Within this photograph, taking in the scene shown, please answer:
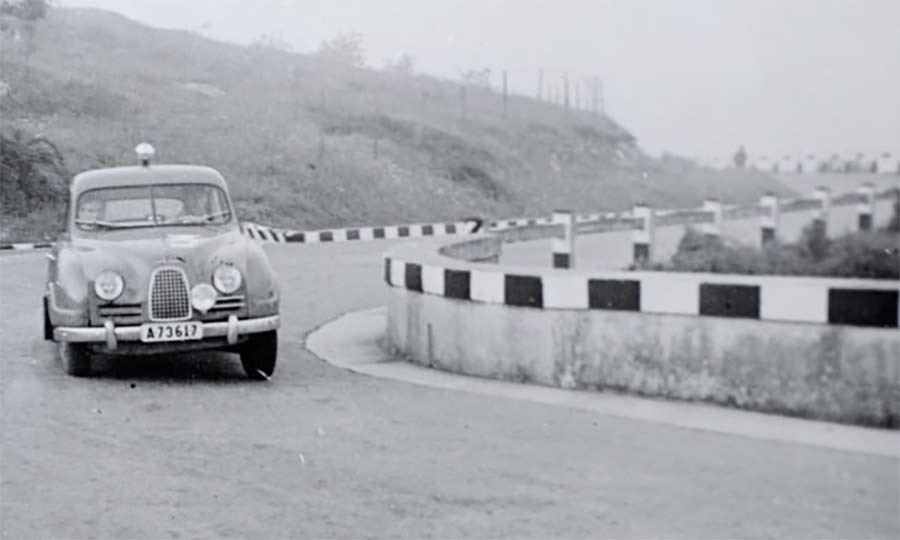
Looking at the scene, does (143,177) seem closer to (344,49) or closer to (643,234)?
(344,49)

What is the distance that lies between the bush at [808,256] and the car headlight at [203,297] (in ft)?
9.18

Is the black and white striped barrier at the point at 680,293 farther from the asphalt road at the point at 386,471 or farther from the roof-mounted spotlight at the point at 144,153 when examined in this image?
the roof-mounted spotlight at the point at 144,153

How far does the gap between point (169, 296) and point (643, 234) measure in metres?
4.42

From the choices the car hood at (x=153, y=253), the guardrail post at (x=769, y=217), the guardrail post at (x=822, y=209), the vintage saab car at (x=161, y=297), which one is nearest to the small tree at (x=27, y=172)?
the car hood at (x=153, y=253)

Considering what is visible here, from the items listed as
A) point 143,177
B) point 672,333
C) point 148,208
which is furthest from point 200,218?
point 672,333

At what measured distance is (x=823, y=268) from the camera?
4.64 metres

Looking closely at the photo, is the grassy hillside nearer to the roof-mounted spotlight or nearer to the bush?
the bush

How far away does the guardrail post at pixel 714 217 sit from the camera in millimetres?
4953

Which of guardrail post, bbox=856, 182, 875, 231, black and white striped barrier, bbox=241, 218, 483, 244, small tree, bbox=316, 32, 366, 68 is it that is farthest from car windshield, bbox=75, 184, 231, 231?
black and white striped barrier, bbox=241, 218, 483, 244

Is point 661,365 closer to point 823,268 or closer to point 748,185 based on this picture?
point 823,268

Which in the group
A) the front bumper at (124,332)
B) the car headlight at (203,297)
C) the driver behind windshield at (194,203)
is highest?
the driver behind windshield at (194,203)

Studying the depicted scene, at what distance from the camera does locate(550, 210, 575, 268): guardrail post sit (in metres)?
12.1

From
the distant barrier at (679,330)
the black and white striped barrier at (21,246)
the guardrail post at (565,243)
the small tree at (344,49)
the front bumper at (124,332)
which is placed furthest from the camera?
the black and white striped barrier at (21,246)

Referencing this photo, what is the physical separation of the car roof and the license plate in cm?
172
